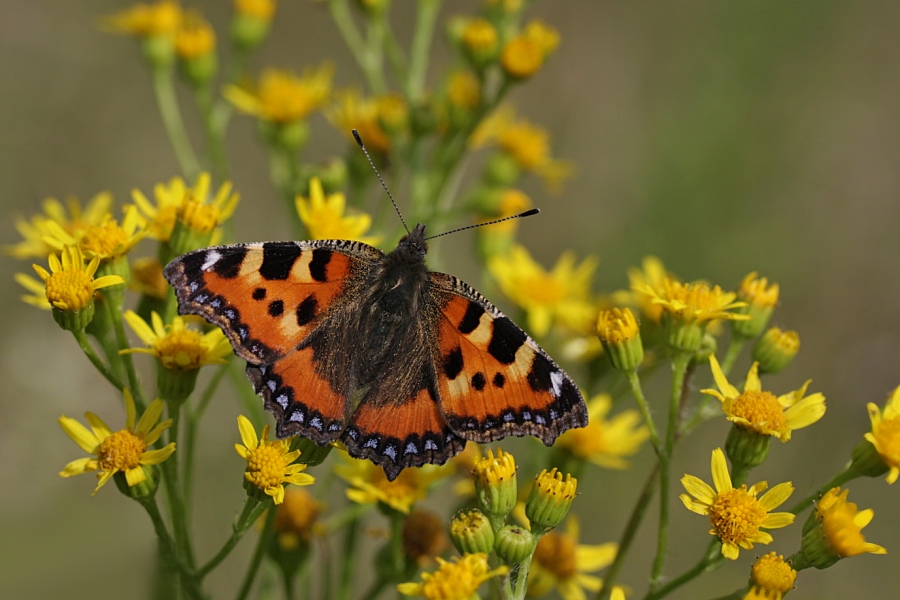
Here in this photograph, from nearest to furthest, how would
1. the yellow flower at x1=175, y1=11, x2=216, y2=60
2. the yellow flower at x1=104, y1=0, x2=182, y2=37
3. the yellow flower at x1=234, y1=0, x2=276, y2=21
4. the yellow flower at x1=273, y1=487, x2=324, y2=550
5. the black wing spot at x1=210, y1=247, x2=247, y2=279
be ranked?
the black wing spot at x1=210, y1=247, x2=247, y2=279
the yellow flower at x1=273, y1=487, x2=324, y2=550
the yellow flower at x1=175, y1=11, x2=216, y2=60
the yellow flower at x1=104, y1=0, x2=182, y2=37
the yellow flower at x1=234, y1=0, x2=276, y2=21

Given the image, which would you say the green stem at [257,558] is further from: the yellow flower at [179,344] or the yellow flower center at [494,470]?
the yellow flower center at [494,470]

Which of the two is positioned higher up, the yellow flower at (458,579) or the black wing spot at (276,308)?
the black wing spot at (276,308)

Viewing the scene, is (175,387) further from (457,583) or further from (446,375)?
(457,583)

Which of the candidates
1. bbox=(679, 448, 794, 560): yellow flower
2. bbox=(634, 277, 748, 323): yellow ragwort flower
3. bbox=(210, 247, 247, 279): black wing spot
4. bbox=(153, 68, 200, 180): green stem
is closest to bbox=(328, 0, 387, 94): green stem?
bbox=(153, 68, 200, 180): green stem

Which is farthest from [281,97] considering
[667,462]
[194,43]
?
[667,462]

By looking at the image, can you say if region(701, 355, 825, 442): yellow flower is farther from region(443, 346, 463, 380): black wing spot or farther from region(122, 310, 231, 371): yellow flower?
region(122, 310, 231, 371): yellow flower

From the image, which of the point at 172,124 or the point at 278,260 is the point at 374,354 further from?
the point at 172,124

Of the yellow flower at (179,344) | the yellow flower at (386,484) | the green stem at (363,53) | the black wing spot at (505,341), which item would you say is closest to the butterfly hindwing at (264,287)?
the yellow flower at (179,344)
